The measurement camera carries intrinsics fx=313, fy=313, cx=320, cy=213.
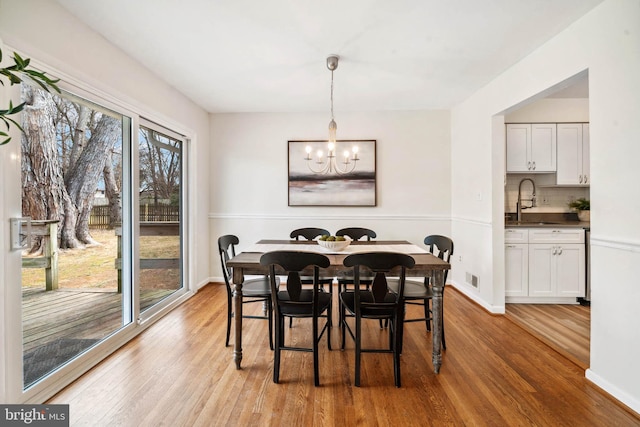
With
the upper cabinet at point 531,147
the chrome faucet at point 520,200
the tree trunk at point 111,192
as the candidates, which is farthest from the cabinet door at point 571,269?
the tree trunk at point 111,192

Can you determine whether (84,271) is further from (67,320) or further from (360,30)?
(360,30)

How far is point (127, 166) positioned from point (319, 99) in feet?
7.82

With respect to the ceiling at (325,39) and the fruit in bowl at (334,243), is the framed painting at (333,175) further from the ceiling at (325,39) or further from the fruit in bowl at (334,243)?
the fruit in bowl at (334,243)

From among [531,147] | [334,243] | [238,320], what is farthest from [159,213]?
[531,147]

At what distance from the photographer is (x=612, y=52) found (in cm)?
201

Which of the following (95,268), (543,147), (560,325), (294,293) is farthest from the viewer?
(543,147)

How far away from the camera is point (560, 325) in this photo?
3105mm

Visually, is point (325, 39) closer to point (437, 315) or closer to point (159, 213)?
point (437, 315)

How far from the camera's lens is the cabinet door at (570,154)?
3.86 meters

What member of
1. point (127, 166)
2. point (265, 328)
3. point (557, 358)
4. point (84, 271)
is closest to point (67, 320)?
point (84, 271)

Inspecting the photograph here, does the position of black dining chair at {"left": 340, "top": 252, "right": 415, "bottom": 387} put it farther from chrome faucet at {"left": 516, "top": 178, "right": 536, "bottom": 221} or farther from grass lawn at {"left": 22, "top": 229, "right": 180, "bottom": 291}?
chrome faucet at {"left": 516, "top": 178, "right": 536, "bottom": 221}

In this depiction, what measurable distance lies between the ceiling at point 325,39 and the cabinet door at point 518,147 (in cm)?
75

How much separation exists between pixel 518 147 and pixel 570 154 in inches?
25.5

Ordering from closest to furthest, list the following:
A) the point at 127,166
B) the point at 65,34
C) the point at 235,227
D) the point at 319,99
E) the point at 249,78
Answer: the point at 65,34 → the point at 127,166 → the point at 249,78 → the point at 319,99 → the point at 235,227
